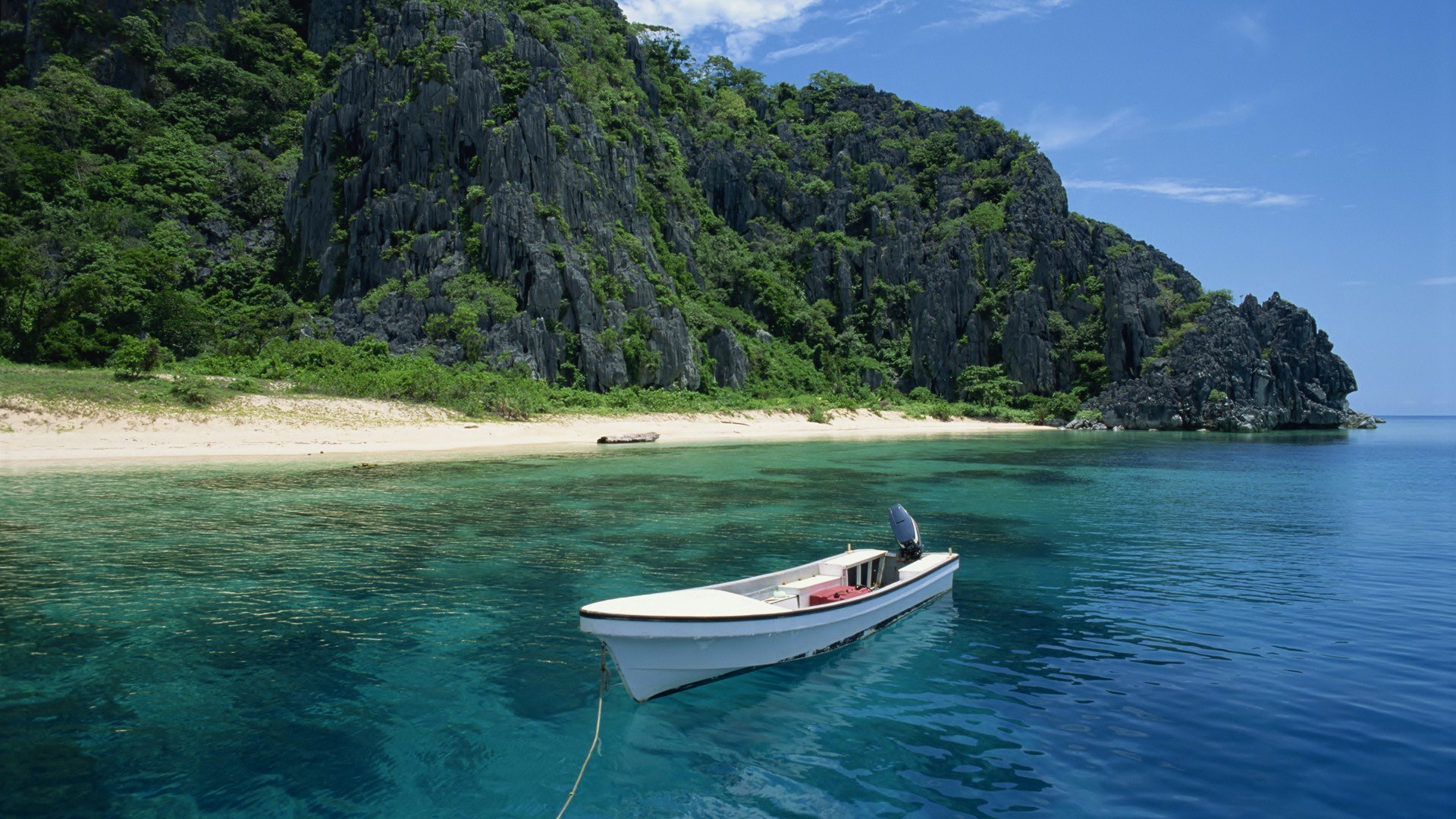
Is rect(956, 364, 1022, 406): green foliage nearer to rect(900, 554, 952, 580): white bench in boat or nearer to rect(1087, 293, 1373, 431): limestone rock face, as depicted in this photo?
rect(1087, 293, 1373, 431): limestone rock face

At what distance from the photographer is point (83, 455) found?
34281 millimetres

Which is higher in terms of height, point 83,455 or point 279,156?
point 279,156

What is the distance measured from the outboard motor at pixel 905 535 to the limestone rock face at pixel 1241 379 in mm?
91325

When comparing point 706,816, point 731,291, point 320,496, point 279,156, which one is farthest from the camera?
point 731,291

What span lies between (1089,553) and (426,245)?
65.3 metres

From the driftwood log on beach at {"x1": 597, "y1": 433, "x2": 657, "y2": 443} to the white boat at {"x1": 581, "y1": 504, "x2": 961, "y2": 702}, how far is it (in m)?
41.2

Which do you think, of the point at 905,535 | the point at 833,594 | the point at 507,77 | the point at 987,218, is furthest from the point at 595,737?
the point at 987,218

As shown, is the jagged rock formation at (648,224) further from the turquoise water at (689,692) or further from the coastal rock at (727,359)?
the turquoise water at (689,692)

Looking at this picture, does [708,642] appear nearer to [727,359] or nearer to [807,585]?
[807,585]

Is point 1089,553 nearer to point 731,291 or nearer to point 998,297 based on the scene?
point 731,291

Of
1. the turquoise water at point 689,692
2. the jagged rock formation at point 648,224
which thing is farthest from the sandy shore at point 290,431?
the turquoise water at point 689,692

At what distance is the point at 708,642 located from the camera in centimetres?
1030

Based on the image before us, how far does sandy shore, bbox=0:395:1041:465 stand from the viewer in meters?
35.2

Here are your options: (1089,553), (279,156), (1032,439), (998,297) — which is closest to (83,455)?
(1089,553)
